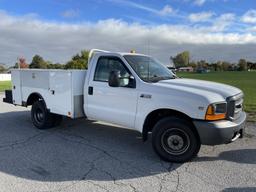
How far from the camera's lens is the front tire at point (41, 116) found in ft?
24.0

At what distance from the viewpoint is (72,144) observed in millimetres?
6117

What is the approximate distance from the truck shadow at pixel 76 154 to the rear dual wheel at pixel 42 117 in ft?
0.61

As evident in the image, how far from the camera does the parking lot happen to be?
4.08 m

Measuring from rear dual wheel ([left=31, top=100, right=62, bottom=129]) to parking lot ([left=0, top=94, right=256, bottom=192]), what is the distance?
41 centimetres

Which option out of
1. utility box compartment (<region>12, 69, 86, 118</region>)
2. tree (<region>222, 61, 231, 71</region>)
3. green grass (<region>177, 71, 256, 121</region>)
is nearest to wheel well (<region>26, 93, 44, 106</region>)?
utility box compartment (<region>12, 69, 86, 118</region>)

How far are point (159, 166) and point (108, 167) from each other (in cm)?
88

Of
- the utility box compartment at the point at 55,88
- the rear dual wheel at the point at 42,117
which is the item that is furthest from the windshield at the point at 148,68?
the rear dual wheel at the point at 42,117

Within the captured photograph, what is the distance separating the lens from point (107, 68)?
5965 mm

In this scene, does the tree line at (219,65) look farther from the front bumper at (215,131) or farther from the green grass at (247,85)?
the front bumper at (215,131)

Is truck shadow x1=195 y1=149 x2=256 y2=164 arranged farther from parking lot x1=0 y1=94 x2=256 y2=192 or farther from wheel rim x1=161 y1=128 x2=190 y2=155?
wheel rim x1=161 y1=128 x2=190 y2=155

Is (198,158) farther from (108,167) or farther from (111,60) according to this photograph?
(111,60)

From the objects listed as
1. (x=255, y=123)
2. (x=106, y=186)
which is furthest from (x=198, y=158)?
(x=255, y=123)

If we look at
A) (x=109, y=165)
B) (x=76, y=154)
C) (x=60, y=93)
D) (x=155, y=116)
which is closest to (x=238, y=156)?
(x=155, y=116)

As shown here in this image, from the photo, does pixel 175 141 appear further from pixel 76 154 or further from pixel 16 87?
pixel 16 87
